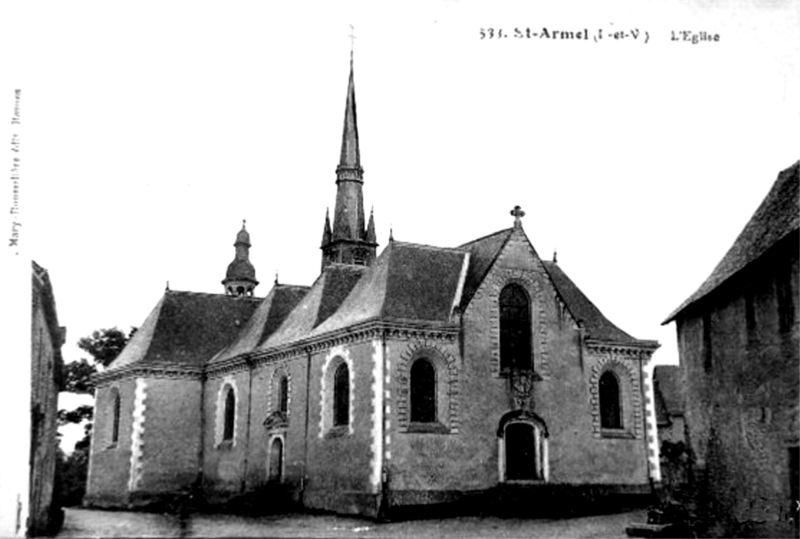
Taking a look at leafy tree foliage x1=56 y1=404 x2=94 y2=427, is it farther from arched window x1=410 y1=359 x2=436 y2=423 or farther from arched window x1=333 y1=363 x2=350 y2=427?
arched window x1=410 y1=359 x2=436 y2=423

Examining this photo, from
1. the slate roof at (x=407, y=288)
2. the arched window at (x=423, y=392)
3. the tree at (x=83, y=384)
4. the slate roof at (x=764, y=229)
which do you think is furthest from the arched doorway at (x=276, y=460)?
the slate roof at (x=764, y=229)

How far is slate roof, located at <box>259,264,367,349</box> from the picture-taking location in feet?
97.7

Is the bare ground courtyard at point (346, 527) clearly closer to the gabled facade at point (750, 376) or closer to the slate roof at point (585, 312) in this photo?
the gabled facade at point (750, 376)

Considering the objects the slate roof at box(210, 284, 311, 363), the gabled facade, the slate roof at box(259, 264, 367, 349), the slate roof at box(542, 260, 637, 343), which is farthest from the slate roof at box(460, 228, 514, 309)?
the slate roof at box(210, 284, 311, 363)

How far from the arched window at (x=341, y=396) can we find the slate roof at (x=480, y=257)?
12.9ft

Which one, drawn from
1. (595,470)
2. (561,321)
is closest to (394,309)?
(561,321)

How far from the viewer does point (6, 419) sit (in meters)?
12.2

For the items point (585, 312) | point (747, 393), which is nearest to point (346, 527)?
point (747, 393)

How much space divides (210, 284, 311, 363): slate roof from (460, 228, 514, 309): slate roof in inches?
342

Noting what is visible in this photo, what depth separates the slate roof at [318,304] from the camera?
2977cm

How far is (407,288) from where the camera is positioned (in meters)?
26.6

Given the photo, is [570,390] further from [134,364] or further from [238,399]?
[134,364]

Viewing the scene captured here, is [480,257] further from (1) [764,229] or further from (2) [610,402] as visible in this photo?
(1) [764,229]

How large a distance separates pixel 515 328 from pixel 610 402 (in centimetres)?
420
